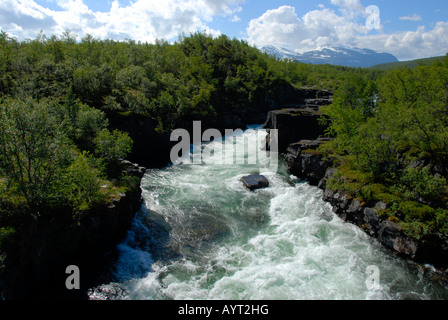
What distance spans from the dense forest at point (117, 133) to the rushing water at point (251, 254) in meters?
4.40

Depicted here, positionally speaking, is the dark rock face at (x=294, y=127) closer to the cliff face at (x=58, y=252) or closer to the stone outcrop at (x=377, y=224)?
the stone outcrop at (x=377, y=224)

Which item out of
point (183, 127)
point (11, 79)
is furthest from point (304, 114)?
point (11, 79)

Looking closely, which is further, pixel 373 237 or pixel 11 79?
pixel 11 79

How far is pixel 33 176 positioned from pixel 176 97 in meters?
44.1

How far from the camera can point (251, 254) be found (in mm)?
22516

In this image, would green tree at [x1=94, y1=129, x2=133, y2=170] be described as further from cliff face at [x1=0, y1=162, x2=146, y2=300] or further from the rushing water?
the rushing water

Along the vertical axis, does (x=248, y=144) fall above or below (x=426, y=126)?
below

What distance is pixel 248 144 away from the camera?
57.6m

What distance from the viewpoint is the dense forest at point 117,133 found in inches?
728

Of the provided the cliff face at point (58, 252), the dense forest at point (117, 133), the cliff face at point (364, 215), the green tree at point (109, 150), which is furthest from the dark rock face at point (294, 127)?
the cliff face at point (58, 252)

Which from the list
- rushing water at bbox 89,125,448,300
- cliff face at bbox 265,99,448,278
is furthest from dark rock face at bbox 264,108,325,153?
rushing water at bbox 89,125,448,300

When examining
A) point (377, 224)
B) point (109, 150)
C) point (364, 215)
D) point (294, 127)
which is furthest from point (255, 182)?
point (294, 127)

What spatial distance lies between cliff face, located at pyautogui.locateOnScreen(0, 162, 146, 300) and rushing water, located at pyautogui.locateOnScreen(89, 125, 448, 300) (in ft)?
5.20

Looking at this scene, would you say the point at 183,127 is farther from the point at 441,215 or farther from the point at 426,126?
the point at 441,215
